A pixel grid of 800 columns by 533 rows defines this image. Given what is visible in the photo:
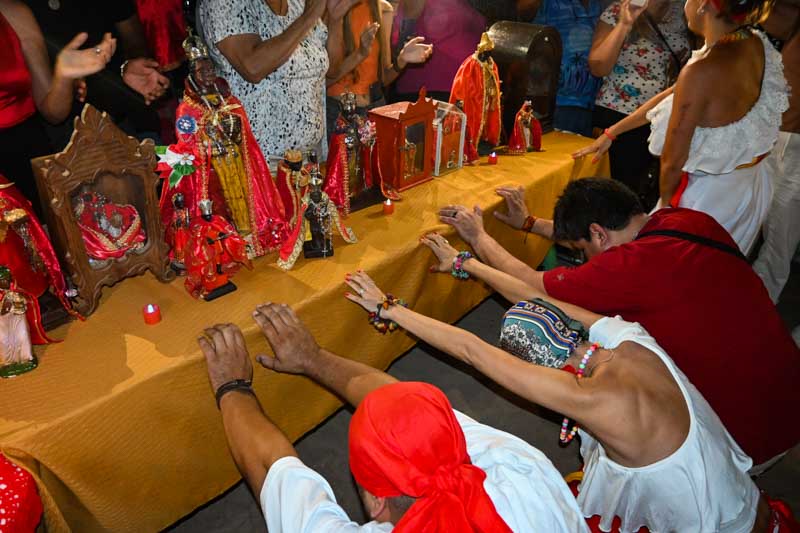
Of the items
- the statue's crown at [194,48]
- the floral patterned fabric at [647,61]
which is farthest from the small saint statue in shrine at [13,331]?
the floral patterned fabric at [647,61]

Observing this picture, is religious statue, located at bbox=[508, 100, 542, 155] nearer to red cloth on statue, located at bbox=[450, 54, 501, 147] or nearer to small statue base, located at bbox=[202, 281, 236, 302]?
red cloth on statue, located at bbox=[450, 54, 501, 147]

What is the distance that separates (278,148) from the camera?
2277mm

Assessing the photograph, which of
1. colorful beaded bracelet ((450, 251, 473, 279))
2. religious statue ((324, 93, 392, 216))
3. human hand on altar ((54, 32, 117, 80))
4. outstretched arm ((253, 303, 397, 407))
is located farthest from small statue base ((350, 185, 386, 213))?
human hand on altar ((54, 32, 117, 80))

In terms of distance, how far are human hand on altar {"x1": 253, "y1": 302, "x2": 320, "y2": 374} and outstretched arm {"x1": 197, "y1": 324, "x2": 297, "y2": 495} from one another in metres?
0.08

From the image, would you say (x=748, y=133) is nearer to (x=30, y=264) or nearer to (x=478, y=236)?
(x=478, y=236)

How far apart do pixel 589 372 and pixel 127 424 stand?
3.77 feet

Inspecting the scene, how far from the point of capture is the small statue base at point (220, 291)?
5.43ft

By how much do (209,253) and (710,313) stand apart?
1.52m

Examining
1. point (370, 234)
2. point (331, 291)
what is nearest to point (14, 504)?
point (331, 291)

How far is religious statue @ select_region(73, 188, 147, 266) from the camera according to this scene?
5.03 ft

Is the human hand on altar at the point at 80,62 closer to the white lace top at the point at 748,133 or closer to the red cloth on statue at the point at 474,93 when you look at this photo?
the red cloth on statue at the point at 474,93

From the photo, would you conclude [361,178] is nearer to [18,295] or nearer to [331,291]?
[331,291]

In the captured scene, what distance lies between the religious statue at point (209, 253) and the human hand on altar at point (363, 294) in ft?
1.18

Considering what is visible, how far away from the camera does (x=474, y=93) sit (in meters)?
2.98
